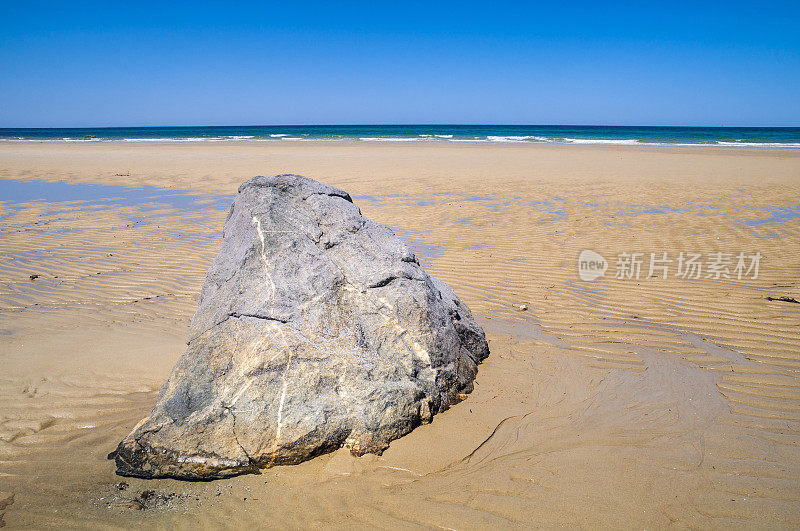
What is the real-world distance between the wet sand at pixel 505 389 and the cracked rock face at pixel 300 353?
14cm

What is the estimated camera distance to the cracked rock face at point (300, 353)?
2.67 meters

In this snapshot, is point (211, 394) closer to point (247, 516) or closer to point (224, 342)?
point (224, 342)

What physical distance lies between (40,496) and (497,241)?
6598 mm

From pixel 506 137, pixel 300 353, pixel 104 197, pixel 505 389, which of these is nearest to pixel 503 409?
pixel 505 389

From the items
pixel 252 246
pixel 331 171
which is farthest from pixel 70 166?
pixel 252 246

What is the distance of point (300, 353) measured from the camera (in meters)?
2.88

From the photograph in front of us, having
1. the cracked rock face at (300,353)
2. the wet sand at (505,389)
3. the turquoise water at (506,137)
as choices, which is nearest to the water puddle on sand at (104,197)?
the wet sand at (505,389)

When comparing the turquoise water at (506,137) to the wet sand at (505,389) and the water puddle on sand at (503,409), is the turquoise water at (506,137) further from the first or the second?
the water puddle on sand at (503,409)

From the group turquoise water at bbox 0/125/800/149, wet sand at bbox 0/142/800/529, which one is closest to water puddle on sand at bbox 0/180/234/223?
Answer: wet sand at bbox 0/142/800/529

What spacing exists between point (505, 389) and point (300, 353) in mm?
1505

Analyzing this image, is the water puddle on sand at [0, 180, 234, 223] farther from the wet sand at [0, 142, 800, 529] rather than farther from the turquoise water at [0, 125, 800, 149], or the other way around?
the turquoise water at [0, 125, 800, 149]

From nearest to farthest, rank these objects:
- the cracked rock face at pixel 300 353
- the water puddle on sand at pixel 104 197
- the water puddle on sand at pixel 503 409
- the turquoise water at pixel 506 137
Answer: the water puddle on sand at pixel 503 409 < the cracked rock face at pixel 300 353 < the water puddle on sand at pixel 104 197 < the turquoise water at pixel 506 137

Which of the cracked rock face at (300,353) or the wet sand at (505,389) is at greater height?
the cracked rock face at (300,353)

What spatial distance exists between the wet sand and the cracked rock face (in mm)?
143
